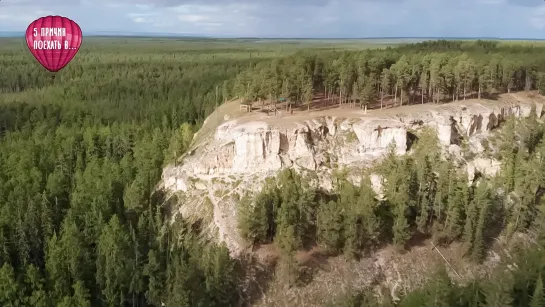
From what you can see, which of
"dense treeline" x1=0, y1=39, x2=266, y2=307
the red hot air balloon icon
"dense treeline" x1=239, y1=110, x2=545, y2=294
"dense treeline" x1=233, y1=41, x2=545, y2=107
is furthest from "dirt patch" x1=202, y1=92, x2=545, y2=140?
the red hot air balloon icon

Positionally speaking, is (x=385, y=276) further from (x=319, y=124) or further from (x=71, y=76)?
(x=71, y=76)

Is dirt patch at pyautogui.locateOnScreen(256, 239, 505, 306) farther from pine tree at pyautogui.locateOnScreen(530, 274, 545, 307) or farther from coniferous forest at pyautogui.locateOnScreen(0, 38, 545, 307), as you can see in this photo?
pine tree at pyautogui.locateOnScreen(530, 274, 545, 307)

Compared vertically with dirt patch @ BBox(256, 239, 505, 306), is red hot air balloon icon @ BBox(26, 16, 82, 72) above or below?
above

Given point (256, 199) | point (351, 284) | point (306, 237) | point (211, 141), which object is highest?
point (211, 141)

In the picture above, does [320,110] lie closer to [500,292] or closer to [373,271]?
[373,271]

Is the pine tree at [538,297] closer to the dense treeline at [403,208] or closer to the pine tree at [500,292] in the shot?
the pine tree at [500,292]

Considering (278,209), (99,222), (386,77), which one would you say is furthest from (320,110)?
(99,222)

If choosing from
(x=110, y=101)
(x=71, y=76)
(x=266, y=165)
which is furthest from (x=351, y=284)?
(x=71, y=76)
